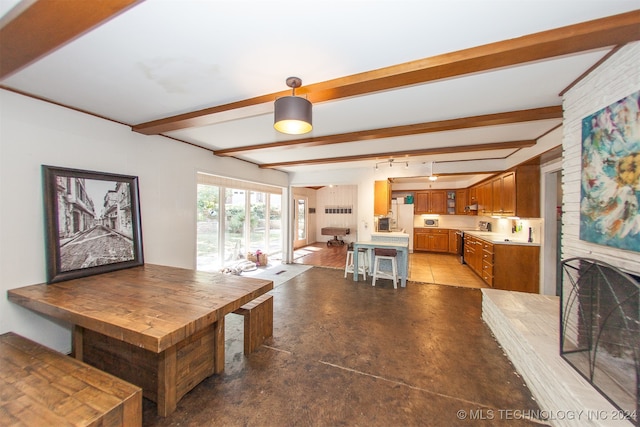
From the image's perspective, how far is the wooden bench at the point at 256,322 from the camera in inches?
92.4

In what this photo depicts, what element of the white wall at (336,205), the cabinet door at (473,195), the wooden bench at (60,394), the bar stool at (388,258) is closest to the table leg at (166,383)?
the wooden bench at (60,394)

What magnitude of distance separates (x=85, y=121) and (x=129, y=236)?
1.33m

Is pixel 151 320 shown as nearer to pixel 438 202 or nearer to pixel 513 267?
pixel 513 267

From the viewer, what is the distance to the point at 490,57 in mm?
1473

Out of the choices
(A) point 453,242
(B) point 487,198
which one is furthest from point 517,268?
(A) point 453,242

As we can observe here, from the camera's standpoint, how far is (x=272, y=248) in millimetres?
6914

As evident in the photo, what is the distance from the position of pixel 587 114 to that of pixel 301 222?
25.7ft

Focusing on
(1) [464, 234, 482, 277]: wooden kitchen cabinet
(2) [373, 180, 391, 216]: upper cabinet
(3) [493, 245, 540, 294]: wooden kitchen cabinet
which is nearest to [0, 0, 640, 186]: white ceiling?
(3) [493, 245, 540, 294]: wooden kitchen cabinet

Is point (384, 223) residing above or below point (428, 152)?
below

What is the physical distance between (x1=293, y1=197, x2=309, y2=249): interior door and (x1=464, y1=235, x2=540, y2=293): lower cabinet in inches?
229

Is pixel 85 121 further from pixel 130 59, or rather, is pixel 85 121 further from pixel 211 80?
pixel 211 80

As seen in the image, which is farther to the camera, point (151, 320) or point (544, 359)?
point (544, 359)

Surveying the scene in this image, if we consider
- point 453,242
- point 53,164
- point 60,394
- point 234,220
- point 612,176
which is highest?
point 53,164

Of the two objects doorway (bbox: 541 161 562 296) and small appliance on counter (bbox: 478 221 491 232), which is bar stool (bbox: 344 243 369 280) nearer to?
doorway (bbox: 541 161 562 296)
